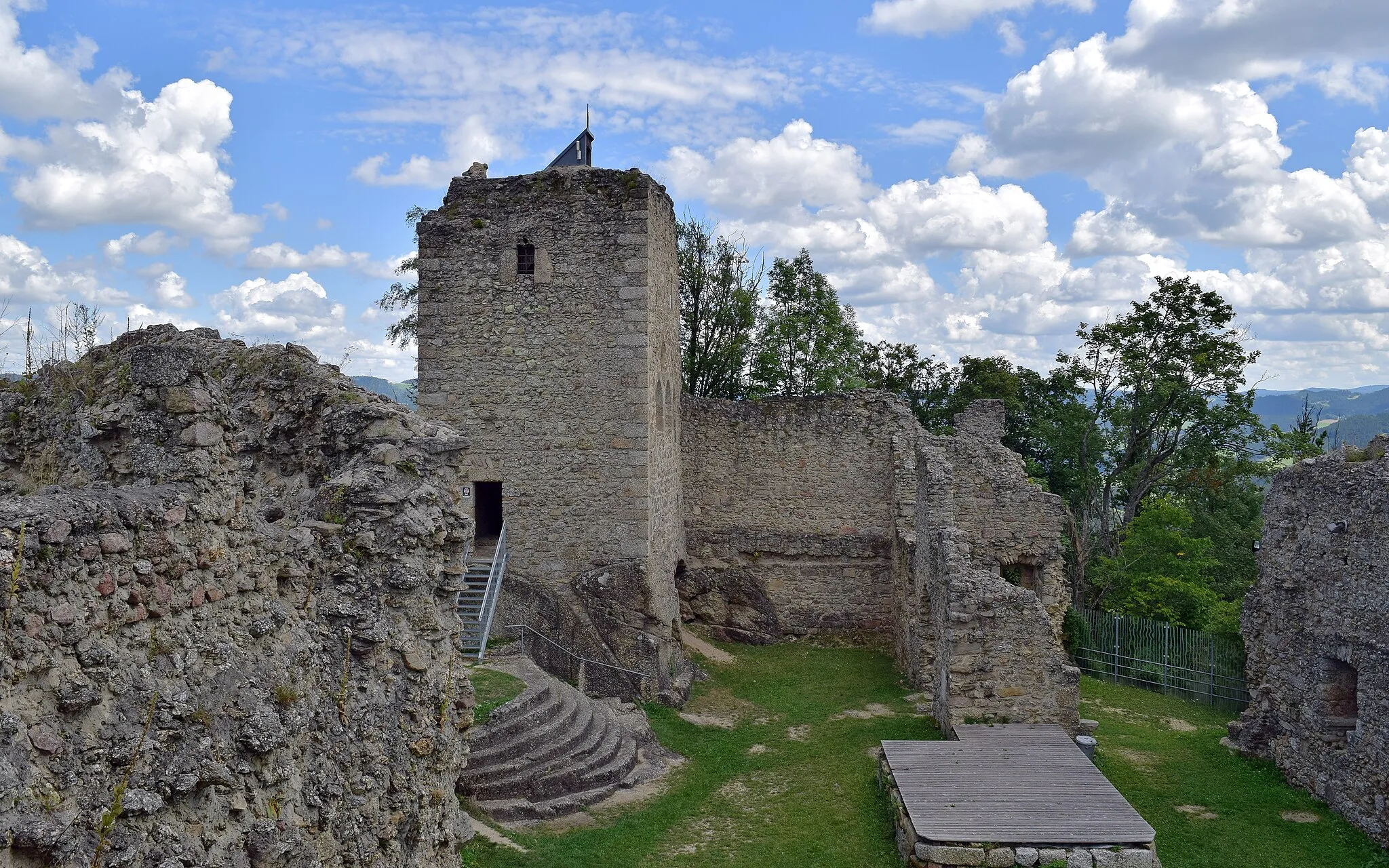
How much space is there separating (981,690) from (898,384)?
71.7ft

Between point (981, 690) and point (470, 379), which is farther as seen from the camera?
point (470, 379)

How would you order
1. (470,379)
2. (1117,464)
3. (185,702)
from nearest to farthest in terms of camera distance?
(185,702) < (470,379) < (1117,464)

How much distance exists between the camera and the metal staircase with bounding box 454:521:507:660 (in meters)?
13.5

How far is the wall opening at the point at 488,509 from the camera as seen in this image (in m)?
15.9

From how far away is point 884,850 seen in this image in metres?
9.58

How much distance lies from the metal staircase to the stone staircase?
589mm

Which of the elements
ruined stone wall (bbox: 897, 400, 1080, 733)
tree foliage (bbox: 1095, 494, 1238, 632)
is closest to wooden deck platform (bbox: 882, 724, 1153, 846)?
ruined stone wall (bbox: 897, 400, 1080, 733)

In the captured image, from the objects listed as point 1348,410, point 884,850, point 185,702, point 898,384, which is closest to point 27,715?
point 185,702

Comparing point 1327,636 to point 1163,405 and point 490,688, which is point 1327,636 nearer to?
point 490,688

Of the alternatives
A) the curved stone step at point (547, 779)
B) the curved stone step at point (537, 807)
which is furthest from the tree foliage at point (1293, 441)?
the curved stone step at point (537, 807)

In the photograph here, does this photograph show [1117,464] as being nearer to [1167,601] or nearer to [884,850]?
[1167,601]

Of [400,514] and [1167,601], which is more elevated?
[400,514]

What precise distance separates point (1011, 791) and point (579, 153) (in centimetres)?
1412

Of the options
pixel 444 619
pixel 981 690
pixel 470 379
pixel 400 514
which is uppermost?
pixel 470 379
